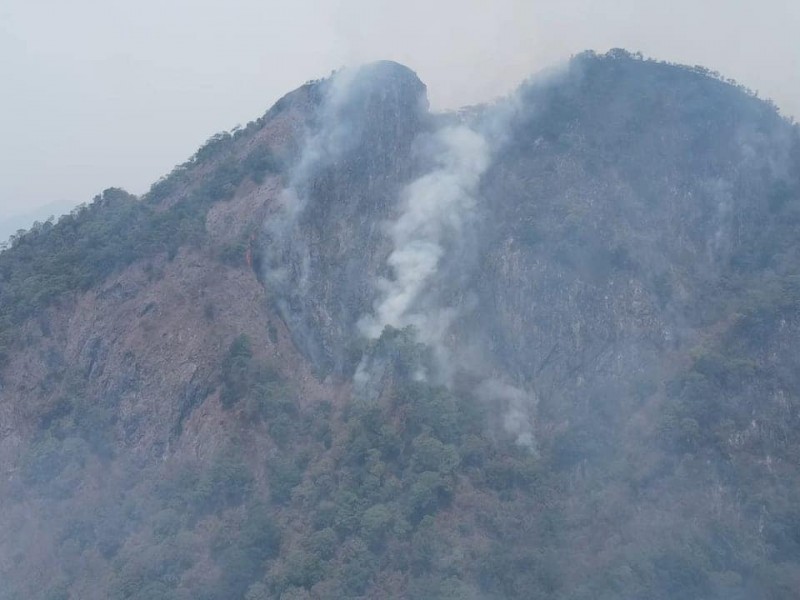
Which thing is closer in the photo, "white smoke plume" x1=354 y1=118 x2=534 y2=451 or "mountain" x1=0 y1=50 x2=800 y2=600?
"mountain" x1=0 y1=50 x2=800 y2=600

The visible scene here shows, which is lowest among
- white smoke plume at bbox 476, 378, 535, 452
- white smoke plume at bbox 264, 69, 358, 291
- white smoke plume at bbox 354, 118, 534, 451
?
white smoke plume at bbox 476, 378, 535, 452

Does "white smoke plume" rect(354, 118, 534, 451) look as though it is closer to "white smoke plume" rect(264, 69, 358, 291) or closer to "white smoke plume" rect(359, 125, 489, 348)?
"white smoke plume" rect(359, 125, 489, 348)

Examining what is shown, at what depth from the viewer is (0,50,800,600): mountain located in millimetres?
40594

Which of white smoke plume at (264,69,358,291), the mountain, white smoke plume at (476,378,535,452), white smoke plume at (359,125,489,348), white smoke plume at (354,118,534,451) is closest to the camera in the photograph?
the mountain

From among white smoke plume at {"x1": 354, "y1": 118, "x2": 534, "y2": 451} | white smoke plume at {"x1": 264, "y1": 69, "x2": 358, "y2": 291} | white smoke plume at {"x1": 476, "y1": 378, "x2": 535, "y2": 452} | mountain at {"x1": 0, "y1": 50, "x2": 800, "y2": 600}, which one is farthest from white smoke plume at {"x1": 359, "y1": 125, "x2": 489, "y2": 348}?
white smoke plume at {"x1": 264, "y1": 69, "x2": 358, "y2": 291}

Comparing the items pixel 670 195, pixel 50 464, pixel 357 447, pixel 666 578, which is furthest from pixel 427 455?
pixel 670 195

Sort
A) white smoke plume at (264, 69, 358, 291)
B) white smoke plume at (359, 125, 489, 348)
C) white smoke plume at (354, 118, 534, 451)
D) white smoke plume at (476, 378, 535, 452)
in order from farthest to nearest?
white smoke plume at (264, 69, 358, 291) → white smoke plume at (359, 125, 489, 348) → white smoke plume at (354, 118, 534, 451) → white smoke plume at (476, 378, 535, 452)

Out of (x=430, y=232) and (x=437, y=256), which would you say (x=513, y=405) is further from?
(x=430, y=232)

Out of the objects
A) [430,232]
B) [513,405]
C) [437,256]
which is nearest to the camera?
[513,405]

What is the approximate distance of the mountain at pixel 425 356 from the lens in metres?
40.6

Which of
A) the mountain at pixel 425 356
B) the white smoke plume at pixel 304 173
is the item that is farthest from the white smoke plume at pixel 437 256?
the white smoke plume at pixel 304 173

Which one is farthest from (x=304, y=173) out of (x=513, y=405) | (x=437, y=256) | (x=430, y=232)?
(x=513, y=405)

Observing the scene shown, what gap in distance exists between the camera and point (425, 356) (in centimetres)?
5022

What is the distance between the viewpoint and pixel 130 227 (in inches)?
2319
